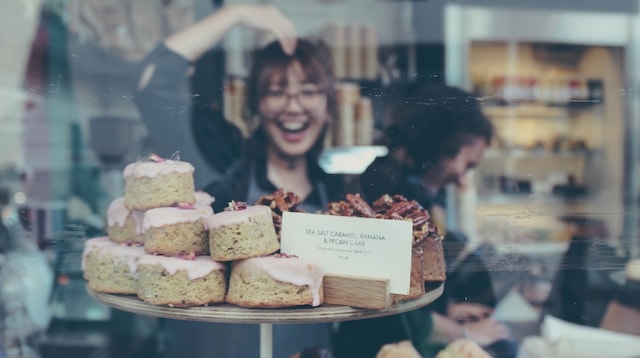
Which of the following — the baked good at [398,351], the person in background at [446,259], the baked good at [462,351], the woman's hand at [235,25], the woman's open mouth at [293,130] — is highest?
the woman's hand at [235,25]

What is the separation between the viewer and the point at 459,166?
2732 millimetres

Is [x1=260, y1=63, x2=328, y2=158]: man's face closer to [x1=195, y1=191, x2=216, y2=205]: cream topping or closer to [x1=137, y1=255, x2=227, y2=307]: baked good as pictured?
[x1=195, y1=191, x2=216, y2=205]: cream topping

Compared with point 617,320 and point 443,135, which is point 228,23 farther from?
point 617,320

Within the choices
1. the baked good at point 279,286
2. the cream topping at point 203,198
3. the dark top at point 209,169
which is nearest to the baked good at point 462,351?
the dark top at point 209,169

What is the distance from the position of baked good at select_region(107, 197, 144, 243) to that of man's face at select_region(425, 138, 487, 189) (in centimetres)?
118

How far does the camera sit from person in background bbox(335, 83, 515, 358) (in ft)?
6.07

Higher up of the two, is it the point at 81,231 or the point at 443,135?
the point at 443,135

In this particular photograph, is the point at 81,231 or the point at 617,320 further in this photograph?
the point at 617,320

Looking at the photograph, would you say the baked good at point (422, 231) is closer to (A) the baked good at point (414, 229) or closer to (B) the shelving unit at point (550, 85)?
(A) the baked good at point (414, 229)

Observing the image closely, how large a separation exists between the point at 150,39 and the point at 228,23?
627 millimetres

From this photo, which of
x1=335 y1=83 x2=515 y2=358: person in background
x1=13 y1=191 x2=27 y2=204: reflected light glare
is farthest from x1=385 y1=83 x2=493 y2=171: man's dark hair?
x1=13 y1=191 x2=27 y2=204: reflected light glare

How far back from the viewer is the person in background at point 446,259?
1.85 m

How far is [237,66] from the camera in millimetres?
2707

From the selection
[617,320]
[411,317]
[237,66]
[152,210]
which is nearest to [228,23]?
[237,66]
